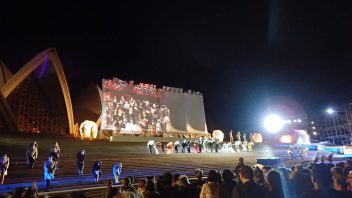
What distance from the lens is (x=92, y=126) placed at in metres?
26.2

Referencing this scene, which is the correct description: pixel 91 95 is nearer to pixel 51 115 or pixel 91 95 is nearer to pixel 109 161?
pixel 51 115

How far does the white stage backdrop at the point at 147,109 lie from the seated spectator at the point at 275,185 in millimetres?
24927

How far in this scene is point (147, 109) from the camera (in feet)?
101

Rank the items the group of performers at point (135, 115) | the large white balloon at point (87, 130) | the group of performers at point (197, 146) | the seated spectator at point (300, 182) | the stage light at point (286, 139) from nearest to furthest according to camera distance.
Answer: the seated spectator at point (300, 182) → the group of performers at point (197, 146) → the large white balloon at point (87, 130) → the group of performers at point (135, 115) → the stage light at point (286, 139)

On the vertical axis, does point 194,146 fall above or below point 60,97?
below

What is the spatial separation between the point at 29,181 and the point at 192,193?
28.4 ft

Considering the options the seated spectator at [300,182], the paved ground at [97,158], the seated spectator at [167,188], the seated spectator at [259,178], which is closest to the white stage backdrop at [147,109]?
the paved ground at [97,158]

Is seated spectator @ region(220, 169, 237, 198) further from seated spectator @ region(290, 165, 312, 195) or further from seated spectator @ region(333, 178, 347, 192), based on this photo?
seated spectator @ region(333, 178, 347, 192)

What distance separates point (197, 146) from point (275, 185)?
19579 mm

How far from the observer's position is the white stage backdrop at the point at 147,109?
2800 cm

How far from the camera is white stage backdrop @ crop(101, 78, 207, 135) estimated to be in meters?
28.0

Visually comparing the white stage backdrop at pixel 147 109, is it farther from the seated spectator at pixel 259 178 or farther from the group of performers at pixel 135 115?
the seated spectator at pixel 259 178

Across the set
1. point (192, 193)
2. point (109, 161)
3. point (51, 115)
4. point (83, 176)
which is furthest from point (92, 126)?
point (192, 193)

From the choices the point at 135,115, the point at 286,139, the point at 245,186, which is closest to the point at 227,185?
the point at 245,186
